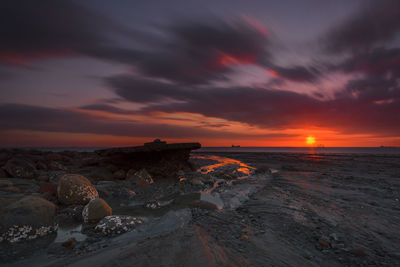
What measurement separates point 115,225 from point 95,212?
0.90 m

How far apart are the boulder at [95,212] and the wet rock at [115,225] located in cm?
53

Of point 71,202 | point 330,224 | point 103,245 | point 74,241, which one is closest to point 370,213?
point 330,224

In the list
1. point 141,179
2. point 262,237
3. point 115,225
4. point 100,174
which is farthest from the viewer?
point 100,174

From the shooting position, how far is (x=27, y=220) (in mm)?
3334

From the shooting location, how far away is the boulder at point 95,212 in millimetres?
4012

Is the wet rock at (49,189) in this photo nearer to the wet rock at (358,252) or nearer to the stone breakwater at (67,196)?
the stone breakwater at (67,196)

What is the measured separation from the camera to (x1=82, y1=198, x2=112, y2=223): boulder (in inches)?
158

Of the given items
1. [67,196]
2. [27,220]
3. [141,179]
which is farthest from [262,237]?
[141,179]

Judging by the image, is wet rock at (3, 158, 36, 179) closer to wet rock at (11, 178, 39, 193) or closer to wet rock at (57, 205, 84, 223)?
wet rock at (11, 178, 39, 193)

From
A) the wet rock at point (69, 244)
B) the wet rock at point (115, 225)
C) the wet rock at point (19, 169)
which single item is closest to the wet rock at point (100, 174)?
the wet rock at point (19, 169)

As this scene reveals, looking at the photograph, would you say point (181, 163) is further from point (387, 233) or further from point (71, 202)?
point (387, 233)

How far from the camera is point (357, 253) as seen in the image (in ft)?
9.11

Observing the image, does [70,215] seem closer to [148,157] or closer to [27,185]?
[27,185]

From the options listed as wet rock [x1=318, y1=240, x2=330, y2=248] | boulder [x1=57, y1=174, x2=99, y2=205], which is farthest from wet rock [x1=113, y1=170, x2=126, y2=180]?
wet rock [x1=318, y1=240, x2=330, y2=248]
